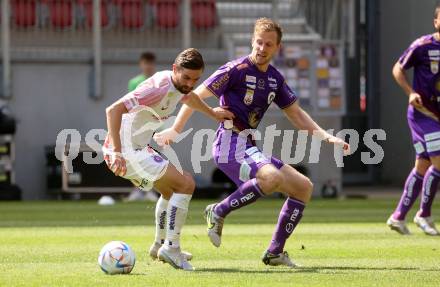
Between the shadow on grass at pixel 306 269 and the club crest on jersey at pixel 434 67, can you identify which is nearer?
the shadow on grass at pixel 306 269

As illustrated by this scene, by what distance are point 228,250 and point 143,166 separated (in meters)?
1.58

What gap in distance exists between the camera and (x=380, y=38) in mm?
26047

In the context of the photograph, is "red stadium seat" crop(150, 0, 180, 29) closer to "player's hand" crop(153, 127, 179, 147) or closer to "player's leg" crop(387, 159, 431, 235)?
"player's leg" crop(387, 159, 431, 235)

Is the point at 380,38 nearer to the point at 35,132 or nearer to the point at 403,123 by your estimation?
the point at 403,123

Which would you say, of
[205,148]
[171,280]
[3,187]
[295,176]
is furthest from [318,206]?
[171,280]

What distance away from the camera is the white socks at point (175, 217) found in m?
9.49

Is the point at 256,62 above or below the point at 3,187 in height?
above

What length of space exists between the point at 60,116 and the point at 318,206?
5699 mm

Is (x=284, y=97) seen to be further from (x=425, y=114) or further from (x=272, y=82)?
(x=425, y=114)

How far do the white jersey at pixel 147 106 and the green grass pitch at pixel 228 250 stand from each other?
103 centimetres

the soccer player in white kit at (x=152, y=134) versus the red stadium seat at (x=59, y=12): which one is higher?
the red stadium seat at (x=59, y=12)

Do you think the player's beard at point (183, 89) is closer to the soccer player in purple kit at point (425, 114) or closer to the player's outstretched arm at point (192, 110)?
the player's outstretched arm at point (192, 110)

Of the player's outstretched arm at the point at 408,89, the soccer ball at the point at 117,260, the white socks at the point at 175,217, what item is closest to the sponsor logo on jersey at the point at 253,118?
the white socks at the point at 175,217

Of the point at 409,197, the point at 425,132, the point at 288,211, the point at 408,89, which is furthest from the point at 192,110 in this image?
the point at 409,197
